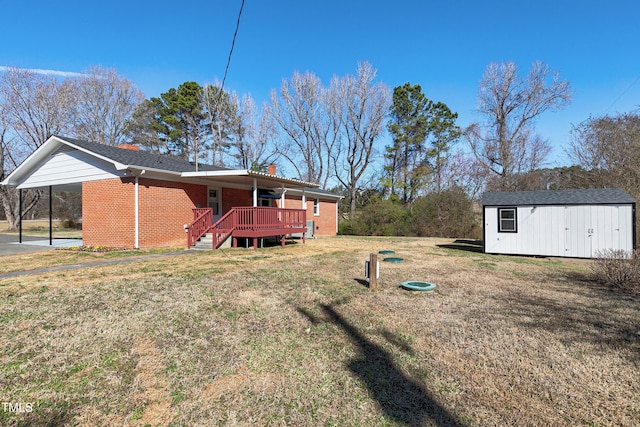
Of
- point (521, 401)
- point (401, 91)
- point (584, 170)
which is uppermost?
point (401, 91)

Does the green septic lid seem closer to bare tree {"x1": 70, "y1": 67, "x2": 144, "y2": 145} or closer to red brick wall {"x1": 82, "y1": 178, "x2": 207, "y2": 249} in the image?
red brick wall {"x1": 82, "y1": 178, "x2": 207, "y2": 249}

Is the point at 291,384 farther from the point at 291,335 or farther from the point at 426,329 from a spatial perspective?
the point at 426,329

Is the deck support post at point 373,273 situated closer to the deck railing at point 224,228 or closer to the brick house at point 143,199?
the brick house at point 143,199

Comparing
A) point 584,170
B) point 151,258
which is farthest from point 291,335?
point 584,170

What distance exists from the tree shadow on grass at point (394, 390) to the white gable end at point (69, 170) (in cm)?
1149

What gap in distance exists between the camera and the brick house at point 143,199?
37.6 feet

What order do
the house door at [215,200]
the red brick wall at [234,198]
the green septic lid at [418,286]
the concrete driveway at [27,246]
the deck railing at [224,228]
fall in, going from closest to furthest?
the green septic lid at [418,286] → the concrete driveway at [27,246] → the deck railing at [224,228] → the house door at [215,200] → the red brick wall at [234,198]

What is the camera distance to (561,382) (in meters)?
2.78

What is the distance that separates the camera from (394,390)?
2.68 m

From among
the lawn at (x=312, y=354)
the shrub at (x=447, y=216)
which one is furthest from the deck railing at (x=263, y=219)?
the shrub at (x=447, y=216)

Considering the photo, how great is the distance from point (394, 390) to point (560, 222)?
11661 millimetres

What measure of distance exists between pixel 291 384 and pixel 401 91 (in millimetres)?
31193

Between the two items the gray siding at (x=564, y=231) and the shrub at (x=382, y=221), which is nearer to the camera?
the gray siding at (x=564, y=231)

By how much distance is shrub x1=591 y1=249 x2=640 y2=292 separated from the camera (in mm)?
6055
